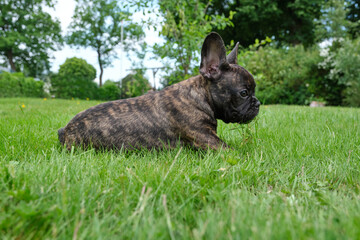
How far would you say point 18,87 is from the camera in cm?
1822

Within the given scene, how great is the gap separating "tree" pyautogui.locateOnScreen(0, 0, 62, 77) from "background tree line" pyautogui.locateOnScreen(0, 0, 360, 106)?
0.14 metres

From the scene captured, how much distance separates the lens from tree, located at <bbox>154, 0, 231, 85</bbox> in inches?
310

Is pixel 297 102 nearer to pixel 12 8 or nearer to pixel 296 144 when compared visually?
pixel 296 144

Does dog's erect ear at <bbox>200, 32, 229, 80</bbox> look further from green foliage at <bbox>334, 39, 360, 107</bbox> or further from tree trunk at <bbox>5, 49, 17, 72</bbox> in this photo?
tree trunk at <bbox>5, 49, 17, 72</bbox>

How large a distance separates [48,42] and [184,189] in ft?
143

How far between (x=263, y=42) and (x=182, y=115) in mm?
5707

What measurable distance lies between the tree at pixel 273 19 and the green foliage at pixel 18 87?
15.4 meters

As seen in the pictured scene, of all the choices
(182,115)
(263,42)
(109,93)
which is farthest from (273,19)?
(182,115)

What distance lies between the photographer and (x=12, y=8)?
122ft

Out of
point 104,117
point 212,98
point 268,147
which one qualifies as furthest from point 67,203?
point 268,147

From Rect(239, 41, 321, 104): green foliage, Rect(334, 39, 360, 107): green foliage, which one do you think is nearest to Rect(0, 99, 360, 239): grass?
Rect(334, 39, 360, 107): green foliage

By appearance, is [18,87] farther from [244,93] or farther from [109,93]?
[244,93]

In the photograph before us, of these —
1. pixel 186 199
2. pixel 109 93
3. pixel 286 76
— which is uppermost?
pixel 286 76

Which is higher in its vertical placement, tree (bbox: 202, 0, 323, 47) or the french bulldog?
tree (bbox: 202, 0, 323, 47)
